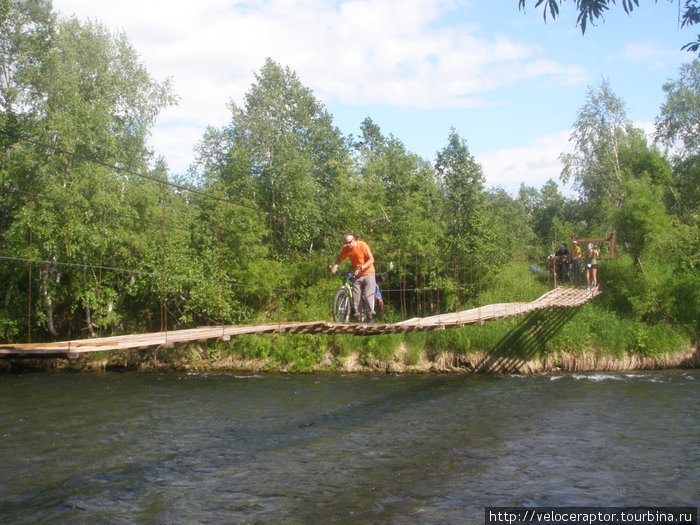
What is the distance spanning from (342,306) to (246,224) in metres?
10.6

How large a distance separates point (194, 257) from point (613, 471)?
14.0m

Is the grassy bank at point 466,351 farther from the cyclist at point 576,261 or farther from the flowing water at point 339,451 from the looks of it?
the flowing water at point 339,451

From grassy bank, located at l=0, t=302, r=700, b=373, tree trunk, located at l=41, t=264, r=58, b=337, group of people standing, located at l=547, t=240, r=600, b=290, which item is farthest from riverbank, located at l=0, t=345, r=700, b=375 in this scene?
group of people standing, located at l=547, t=240, r=600, b=290

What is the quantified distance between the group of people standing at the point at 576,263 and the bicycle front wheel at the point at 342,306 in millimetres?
9668

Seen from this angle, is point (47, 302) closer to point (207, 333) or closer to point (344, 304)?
point (344, 304)

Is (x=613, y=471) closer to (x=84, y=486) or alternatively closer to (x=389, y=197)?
(x=84, y=486)

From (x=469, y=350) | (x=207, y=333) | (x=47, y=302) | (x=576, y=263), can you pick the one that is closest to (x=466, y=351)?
(x=469, y=350)

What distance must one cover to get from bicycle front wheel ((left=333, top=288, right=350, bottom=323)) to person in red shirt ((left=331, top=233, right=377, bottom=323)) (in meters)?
0.14

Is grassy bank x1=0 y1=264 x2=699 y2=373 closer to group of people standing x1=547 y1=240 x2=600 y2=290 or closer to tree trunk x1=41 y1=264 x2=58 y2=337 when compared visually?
group of people standing x1=547 y1=240 x2=600 y2=290

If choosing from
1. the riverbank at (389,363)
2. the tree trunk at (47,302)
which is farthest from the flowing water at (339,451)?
the tree trunk at (47,302)

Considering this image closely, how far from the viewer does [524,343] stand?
16578 mm

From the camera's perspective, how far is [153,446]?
8.42 m

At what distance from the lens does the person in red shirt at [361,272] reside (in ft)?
29.4

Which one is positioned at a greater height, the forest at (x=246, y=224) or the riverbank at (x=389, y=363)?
the forest at (x=246, y=224)
